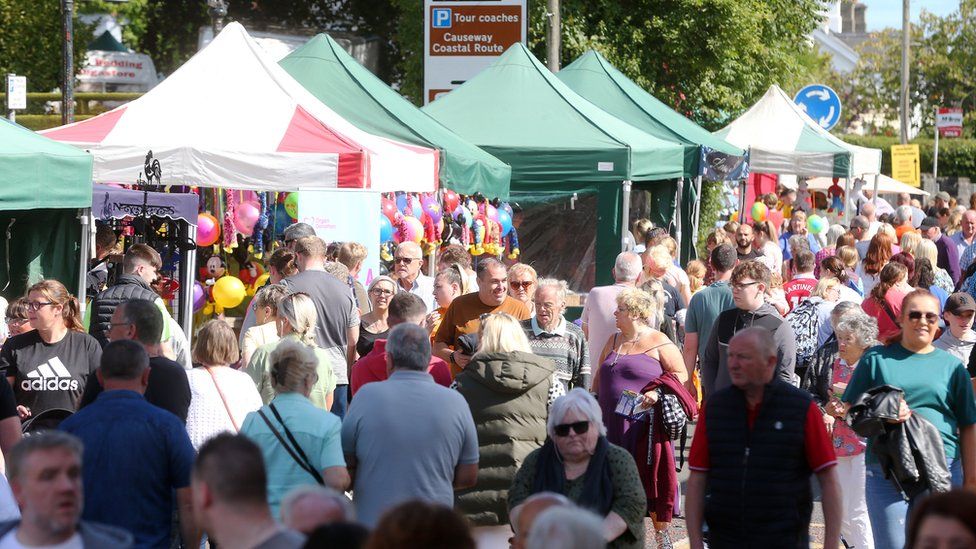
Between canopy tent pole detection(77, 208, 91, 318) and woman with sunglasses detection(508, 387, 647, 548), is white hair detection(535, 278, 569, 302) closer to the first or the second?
woman with sunglasses detection(508, 387, 647, 548)

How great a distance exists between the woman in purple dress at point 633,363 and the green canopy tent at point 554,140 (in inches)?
303

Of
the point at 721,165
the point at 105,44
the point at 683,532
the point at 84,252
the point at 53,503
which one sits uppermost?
the point at 105,44

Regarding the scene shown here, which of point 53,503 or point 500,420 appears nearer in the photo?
point 53,503

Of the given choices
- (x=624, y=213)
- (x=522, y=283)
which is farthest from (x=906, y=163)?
(x=522, y=283)

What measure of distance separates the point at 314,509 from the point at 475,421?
279cm

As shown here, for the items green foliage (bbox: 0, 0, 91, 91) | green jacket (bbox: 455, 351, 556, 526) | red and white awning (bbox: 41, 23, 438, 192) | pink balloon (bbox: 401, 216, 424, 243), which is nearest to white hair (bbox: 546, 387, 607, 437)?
green jacket (bbox: 455, 351, 556, 526)

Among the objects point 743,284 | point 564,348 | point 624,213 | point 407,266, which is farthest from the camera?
point 624,213

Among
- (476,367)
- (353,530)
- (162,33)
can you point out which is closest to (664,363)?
(476,367)

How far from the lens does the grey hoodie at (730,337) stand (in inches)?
299

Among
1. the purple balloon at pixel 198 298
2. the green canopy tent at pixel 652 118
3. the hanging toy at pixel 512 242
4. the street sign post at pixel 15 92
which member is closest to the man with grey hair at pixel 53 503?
the purple balloon at pixel 198 298

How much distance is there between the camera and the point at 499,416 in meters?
6.25

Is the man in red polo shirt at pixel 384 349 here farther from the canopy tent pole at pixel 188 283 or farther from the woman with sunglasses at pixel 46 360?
the canopy tent pole at pixel 188 283

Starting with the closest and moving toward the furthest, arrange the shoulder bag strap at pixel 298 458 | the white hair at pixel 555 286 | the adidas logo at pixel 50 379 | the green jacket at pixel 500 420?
the shoulder bag strap at pixel 298 458, the green jacket at pixel 500 420, the adidas logo at pixel 50 379, the white hair at pixel 555 286

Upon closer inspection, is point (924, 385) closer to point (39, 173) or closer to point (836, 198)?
point (39, 173)
